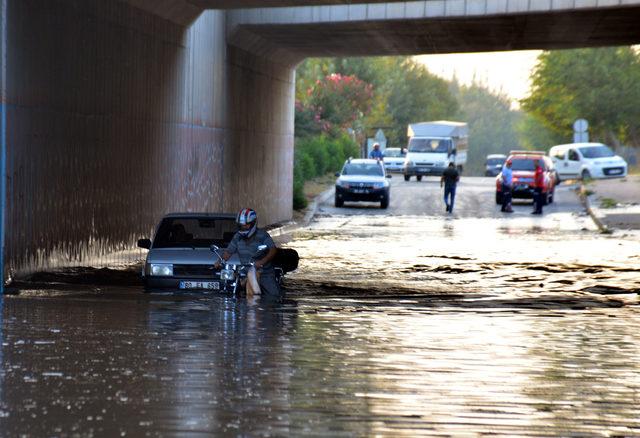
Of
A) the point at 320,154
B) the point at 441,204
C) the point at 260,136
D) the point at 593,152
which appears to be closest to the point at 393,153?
the point at 320,154

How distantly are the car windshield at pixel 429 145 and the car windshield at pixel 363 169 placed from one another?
20.6m

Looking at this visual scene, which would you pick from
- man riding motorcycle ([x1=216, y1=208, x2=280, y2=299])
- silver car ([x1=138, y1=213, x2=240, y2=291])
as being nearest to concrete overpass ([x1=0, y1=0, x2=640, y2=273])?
silver car ([x1=138, y1=213, x2=240, y2=291])

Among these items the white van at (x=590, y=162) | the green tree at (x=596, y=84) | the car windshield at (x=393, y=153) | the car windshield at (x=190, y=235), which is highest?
the green tree at (x=596, y=84)

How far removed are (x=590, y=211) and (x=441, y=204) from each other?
302 inches

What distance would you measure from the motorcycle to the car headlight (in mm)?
600

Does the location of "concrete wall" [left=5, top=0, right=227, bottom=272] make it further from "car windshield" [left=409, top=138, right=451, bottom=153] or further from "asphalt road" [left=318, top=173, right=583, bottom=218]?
"car windshield" [left=409, top=138, right=451, bottom=153]

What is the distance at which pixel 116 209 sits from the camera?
24.5 meters

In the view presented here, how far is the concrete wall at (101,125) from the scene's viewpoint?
65.6 feet

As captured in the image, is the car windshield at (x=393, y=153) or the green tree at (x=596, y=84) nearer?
the green tree at (x=596, y=84)

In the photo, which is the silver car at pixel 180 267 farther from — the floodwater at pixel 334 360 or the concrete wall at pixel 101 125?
the concrete wall at pixel 101 125

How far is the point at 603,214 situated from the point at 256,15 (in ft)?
52.6

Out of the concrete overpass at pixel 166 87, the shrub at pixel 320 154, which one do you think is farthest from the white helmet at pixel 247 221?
the shrub at pixel 320 154

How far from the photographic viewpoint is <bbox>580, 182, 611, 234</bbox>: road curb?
122ft

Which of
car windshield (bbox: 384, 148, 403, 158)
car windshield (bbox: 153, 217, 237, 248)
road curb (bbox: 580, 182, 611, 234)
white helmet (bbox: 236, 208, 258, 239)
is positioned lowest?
road curb (bbox: 580, 182, 611, 234)
